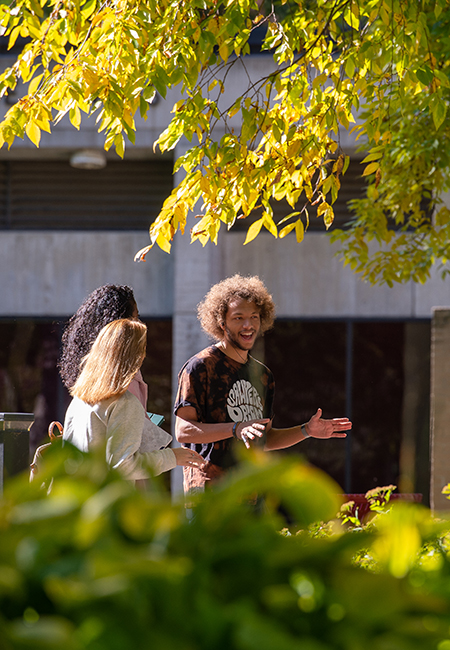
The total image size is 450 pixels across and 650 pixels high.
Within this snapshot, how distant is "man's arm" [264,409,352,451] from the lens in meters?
3.85

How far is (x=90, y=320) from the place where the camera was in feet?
12.3

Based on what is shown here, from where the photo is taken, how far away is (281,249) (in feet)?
32.7

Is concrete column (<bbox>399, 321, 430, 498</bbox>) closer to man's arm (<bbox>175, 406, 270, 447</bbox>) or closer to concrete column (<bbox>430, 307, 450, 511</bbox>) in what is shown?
concrete column (<bbox>430, 307, 450, 511</bbox>)

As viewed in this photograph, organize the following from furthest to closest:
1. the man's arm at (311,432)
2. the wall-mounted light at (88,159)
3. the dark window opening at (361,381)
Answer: the wall-mounted light at (88,159) < the dark window opening at (361,381) < the man's arm at (311,432)

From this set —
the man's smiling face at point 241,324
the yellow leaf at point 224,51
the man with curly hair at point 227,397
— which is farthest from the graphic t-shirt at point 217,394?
the yellow leaf at point 224,51

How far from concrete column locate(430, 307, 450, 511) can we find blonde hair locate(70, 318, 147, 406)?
5.69 meters

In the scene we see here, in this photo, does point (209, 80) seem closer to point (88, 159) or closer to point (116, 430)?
point (116, 430)

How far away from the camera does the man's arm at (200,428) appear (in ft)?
11.5

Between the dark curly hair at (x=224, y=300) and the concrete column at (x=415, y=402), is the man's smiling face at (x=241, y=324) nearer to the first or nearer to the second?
the dark curly hair at (x=224, y=300)

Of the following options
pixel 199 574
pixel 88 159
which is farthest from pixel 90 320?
pixel 88 159

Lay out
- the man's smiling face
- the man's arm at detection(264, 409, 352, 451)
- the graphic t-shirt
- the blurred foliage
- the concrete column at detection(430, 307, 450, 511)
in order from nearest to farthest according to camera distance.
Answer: the blurred foliage, the graphic t-shirt, the man's arm at detection(264, 409, 352, 451), the man's smiling face, the concrete column at detection(430, 307, 450, 511)

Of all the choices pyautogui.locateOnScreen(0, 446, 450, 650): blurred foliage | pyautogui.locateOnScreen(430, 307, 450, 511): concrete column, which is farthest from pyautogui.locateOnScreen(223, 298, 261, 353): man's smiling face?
pyautogui.locateOnScreen(430, 307, 450, 511): concrete column

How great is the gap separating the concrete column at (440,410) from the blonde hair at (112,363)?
5689 mm

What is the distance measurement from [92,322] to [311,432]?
1.26 meters
